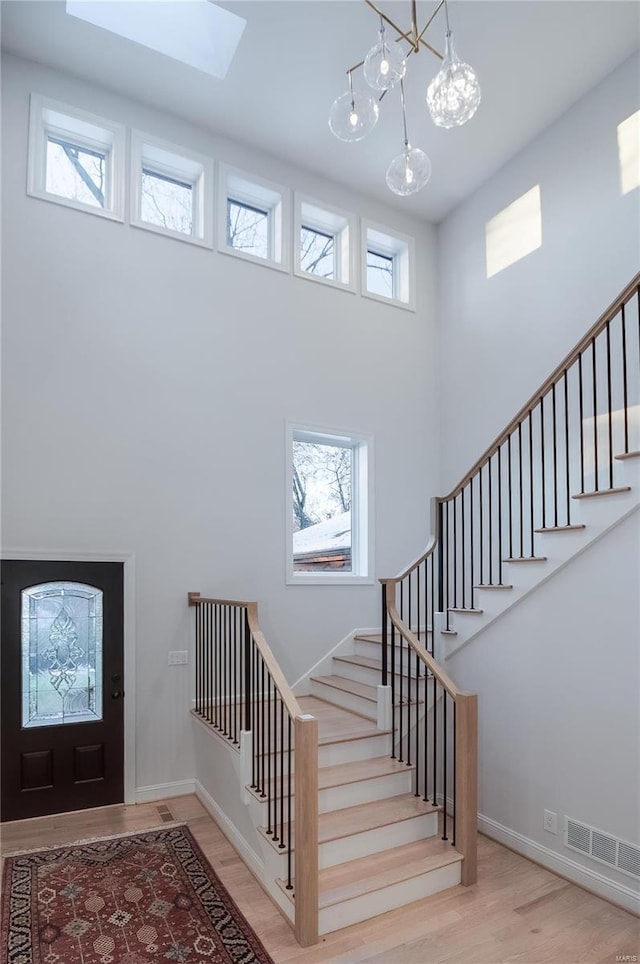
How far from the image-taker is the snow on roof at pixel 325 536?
19.4 feet

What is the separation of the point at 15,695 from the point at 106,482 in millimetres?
1634

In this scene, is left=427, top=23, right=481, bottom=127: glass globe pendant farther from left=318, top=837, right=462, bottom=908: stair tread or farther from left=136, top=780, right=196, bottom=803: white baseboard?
left=136, top=780, right=196, bottom=803: white baseboard

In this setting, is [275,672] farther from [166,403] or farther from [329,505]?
[329,505]

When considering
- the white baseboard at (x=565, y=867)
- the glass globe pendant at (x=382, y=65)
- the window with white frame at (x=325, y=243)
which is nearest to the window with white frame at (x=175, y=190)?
the window with white frame at (x=325, y=243)

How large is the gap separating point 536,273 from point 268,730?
4.49 meters

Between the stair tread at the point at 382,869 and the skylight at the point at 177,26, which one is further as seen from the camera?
the skylight at the point at 177,26

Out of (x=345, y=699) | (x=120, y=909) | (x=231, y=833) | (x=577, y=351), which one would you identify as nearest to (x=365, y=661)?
(x=345, y=699)

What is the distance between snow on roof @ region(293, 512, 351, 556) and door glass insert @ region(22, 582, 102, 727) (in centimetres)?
195

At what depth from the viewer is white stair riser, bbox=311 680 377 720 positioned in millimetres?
4690

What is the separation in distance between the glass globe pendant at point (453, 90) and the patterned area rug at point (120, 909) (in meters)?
3.85

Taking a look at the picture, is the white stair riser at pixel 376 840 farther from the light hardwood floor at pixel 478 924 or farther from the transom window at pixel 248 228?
the transom window at pixel 248 228

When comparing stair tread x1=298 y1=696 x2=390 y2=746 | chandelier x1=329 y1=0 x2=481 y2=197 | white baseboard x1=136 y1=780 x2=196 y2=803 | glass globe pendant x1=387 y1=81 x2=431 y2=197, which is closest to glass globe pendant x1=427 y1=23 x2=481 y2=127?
chandelier x1=329 y1=0 x2=481 y2=197

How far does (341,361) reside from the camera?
6.14 metres

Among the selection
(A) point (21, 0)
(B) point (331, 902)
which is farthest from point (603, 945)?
(A) point (21, 0)
